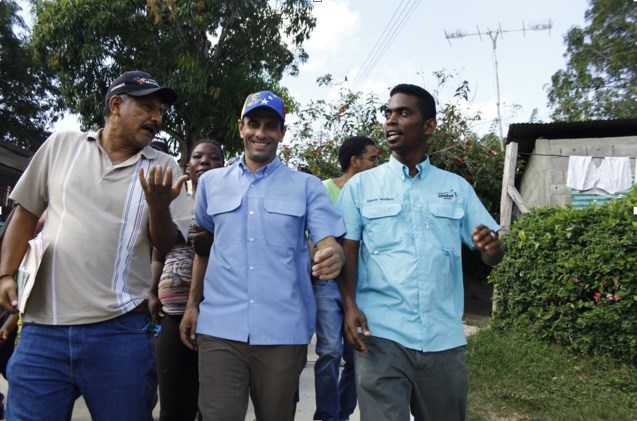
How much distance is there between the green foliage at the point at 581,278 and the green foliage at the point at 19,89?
18350 mm

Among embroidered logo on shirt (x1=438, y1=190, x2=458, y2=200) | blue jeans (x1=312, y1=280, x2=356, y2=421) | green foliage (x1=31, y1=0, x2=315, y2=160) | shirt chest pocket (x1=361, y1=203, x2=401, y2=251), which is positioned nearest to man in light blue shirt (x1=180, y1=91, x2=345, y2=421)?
shirt chest pocket (x1=361, y1=203, x2=401, y2=251)

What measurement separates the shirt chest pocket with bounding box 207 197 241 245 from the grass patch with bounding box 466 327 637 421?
9.15 feet

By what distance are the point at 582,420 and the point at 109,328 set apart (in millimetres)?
3746

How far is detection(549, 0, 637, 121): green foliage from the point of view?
71.9 feet

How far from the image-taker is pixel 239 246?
2586 millimetres

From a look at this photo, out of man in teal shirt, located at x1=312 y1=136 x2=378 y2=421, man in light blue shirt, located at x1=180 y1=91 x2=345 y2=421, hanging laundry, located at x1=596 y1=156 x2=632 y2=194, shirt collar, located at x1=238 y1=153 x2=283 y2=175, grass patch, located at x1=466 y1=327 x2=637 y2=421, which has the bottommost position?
grass patch, located at x1=466 y1=327 x2=637 y2=421

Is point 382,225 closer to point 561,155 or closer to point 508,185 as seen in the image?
point 508,185

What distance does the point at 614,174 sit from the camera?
28.0 ft

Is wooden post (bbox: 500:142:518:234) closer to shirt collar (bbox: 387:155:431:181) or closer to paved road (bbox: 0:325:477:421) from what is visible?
paved road (bbox: 0:325:477:421)

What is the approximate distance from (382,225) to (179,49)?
38.0 feet

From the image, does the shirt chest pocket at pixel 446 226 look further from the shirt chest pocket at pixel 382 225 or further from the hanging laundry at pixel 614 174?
the hanging laundry at pixel 614 174

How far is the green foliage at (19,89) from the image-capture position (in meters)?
18.9

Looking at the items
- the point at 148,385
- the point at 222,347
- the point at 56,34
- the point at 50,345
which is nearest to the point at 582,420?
the point at 222,347

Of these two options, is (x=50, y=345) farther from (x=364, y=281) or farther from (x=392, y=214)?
(x=392, y=214)
